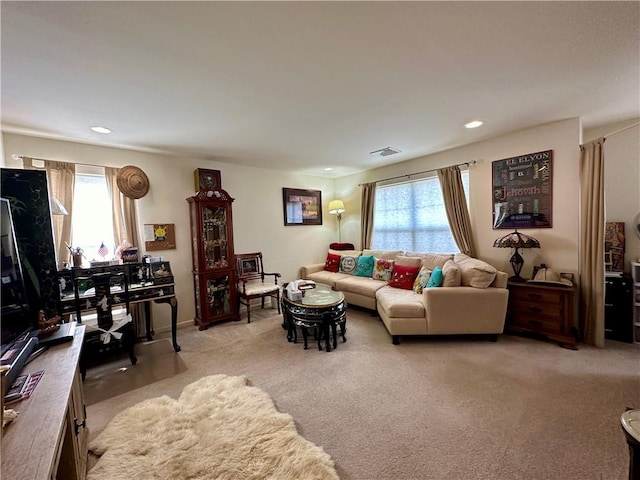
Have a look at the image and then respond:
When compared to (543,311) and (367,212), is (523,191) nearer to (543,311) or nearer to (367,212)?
(543,311)

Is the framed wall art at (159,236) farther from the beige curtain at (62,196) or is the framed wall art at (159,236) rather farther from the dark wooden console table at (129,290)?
the beige curtain at (62,196)

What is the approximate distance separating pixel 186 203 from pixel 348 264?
2884 millimetres

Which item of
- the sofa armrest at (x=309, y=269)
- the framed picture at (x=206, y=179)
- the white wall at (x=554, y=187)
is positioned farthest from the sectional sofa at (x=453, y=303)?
the framed picture at (x=206, y=179)

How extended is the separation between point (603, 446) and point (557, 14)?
249 cm

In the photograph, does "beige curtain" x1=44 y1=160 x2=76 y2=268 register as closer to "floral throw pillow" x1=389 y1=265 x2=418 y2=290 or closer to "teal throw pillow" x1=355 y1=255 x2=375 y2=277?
"teal throw pillow" x1=355 y1=255 x2=375 y2=277

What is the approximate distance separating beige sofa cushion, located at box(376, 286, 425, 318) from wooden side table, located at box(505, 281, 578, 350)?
1.08m

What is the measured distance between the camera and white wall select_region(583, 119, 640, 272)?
2.95 meters

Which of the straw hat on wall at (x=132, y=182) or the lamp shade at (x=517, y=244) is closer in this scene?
the lamp shade at (x=517, y=244)

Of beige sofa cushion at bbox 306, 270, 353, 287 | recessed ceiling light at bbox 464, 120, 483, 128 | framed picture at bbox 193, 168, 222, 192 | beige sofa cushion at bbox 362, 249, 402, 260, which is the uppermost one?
recessed ceiling light at bbox 464, 120, 483, 128

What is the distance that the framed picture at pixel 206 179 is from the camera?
3803 millimetres

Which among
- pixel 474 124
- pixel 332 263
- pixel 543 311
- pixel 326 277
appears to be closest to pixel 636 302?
pixel 543 311

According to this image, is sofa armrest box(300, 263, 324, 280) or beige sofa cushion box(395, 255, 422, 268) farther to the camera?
sofa armrest box(300, 263, 324, 280)

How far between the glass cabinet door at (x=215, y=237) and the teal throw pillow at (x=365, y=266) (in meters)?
2.23

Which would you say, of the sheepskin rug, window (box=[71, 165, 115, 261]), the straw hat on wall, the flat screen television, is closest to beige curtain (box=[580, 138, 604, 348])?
the sheepskin rug
